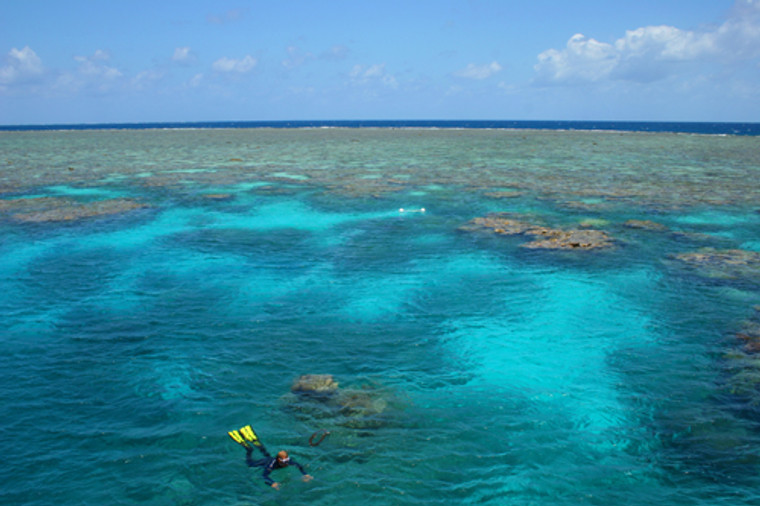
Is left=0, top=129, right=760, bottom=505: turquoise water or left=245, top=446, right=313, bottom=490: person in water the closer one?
left=245, top=446, right=313, bottom=490: person in water

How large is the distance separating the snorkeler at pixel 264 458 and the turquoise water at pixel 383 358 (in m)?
0.22

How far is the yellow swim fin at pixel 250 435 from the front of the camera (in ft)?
45.9

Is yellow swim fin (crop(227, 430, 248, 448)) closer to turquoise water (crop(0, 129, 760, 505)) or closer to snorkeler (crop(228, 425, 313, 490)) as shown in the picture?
snorkeler (crop(228, 425, 313, 490))

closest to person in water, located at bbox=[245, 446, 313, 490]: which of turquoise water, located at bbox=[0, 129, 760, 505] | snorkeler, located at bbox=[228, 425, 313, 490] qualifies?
snorkeler, located at bbox=[228, 425, 313, 490]

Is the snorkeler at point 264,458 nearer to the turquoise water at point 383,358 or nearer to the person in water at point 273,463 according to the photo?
the person in water at point 273,463

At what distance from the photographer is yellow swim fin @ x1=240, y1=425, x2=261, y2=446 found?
1398 centimetres

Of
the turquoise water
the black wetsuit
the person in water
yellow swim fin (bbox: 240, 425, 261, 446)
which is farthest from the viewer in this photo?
yellow swim fin (bbox: 240, 425, 261, 446)

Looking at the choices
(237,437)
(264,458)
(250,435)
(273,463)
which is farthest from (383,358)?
(273,463)

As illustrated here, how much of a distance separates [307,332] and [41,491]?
10.3 meters

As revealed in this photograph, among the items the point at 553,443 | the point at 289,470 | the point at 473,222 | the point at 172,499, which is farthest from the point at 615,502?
the point at 473,222

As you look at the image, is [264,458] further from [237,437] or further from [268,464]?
[237,437]

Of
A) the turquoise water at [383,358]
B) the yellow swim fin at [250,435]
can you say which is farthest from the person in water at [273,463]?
the yellow swim fin at [250,435]

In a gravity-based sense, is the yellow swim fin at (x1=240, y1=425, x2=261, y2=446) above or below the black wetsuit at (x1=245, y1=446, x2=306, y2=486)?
above

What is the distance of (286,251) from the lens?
3256 cm
